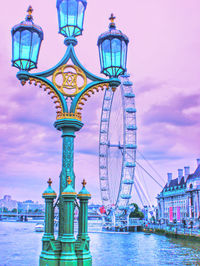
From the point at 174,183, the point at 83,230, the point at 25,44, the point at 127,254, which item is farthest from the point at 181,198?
the point at 25,44

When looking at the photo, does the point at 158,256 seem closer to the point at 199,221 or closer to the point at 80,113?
the point at 80,113

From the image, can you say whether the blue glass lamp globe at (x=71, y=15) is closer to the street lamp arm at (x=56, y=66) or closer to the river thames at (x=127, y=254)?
the street lamp arm at (x=56, y=66)

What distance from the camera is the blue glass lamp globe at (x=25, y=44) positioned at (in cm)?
451

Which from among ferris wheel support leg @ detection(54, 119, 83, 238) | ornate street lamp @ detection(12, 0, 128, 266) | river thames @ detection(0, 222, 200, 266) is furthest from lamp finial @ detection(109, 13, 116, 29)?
river thames @ detection(0, 222, 200, 266)

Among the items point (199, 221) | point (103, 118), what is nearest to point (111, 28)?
point (103, 118)

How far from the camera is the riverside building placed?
→ 4609 centimetres

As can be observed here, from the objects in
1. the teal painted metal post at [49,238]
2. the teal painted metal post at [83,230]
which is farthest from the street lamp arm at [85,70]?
the teal painted metal post at [49,238]

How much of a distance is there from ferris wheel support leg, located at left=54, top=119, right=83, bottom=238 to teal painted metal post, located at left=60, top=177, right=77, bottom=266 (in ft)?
0.67

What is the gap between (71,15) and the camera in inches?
192

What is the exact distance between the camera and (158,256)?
21.7 metres

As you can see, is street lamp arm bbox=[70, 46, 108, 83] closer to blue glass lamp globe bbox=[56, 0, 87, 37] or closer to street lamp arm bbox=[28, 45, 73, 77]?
street lamp arm bbox=[28, 45, 73, 77]

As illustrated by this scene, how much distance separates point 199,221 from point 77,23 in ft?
134

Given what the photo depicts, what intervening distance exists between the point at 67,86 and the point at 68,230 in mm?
1911

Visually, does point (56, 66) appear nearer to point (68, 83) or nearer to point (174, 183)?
point (68, 83)
